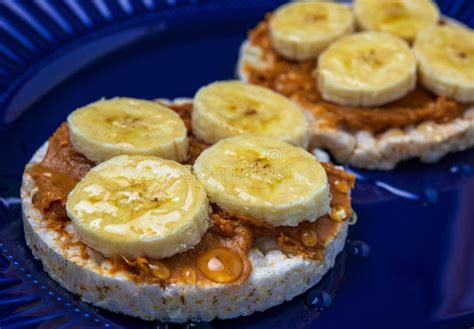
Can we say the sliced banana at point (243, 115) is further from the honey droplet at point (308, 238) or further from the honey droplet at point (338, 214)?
the honey droplet at point (308, 238)

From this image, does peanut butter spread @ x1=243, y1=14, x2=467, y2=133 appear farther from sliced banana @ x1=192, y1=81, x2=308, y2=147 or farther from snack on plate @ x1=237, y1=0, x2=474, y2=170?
sliced banana @ x1=192, y1=81, x2=308, y2=147

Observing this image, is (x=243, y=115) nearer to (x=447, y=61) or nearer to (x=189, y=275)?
(x=189, y=275)

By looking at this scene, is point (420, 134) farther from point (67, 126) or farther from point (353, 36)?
point (67, 126)

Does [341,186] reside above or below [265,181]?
below

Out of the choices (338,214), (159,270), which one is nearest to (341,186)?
(338,214)

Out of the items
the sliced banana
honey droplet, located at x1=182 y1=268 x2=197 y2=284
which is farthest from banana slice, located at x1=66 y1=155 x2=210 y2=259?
the sliced banana
